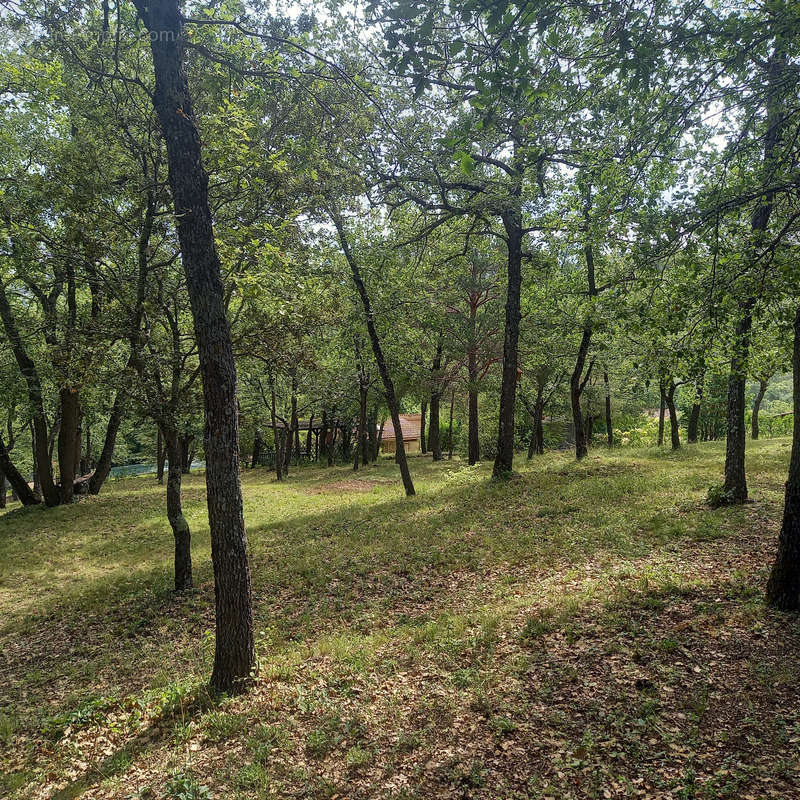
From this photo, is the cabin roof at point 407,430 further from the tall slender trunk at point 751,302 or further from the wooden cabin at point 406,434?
the tall slender trunk at point 751,302

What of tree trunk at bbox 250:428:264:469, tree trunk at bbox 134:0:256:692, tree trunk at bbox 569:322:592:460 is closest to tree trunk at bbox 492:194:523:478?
tree trunk at bbox 569:322:592:460

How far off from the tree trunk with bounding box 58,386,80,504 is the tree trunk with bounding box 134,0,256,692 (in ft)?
48.9

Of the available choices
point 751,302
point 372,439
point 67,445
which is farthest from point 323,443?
point 751,302

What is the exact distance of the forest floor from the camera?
386cm

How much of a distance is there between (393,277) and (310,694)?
1306 centimetres

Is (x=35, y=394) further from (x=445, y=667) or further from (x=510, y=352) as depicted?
(x=445, y=667)

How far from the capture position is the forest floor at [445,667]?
12.6 ft

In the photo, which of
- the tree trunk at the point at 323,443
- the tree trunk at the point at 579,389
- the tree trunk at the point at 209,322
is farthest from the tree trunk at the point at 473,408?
the tree trunk at the point at 323,443

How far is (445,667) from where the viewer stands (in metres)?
→ 5.50

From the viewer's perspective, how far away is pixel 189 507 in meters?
18.7

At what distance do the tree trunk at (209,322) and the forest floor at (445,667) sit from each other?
3.34ft

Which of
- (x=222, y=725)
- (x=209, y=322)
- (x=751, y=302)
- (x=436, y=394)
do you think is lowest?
(x=222, y=725)

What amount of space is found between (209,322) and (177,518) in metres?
5.60

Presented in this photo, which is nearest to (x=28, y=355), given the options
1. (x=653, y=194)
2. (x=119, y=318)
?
(x=119, y=318)
